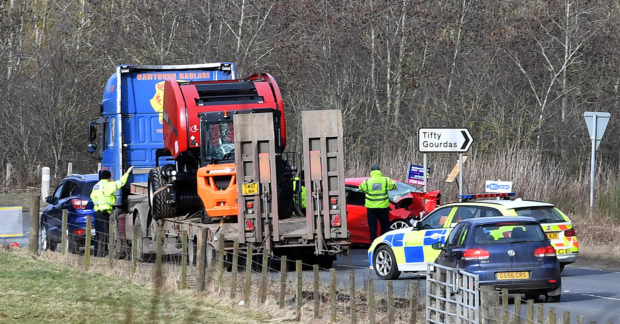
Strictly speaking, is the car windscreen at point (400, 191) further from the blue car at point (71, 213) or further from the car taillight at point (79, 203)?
the car taillight at point (79, 203)

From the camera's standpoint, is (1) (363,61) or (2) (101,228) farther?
(1) (363,61)

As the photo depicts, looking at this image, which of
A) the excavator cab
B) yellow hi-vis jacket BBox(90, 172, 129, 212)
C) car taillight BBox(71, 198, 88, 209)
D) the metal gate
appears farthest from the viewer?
car taillight BBox(71, 198, 88, 209)

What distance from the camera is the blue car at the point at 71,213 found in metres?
22.0

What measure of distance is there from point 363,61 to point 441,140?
20.8m

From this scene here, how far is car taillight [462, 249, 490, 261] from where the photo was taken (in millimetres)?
16062

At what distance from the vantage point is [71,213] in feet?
73.2

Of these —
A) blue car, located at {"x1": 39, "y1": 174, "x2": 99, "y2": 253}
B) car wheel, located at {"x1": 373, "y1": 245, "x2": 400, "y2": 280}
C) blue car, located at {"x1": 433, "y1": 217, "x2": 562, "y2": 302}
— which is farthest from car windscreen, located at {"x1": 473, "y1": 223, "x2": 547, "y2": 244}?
blue car, located at {"x1": 39, "y1": 174, "x2": 99, "y2": 253}

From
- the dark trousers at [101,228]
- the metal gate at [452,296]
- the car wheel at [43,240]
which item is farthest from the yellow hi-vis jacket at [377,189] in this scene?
the metal gate at [452,296]

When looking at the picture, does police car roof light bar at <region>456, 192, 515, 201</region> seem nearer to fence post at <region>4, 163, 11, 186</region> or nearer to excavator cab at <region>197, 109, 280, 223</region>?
excavator cab at <region>197, 109, 280, 223</region>

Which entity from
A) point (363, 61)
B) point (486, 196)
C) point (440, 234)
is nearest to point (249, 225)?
point (440, 234)

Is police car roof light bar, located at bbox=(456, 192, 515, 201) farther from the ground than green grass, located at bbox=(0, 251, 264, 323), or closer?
farther from the ground

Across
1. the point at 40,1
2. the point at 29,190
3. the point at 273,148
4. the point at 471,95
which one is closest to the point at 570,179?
the point at 471,95

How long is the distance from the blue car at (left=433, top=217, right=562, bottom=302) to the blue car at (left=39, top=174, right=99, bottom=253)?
26.7 ft

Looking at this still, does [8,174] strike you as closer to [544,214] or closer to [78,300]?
[544,214]
